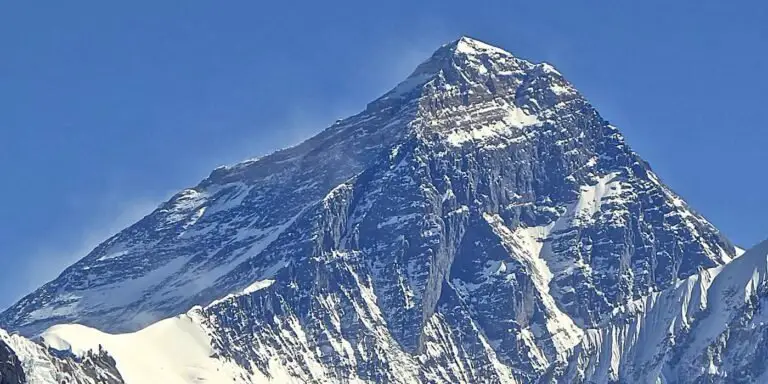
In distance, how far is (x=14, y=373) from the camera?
16900 centimetres

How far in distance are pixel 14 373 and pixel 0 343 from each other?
318 centimetres

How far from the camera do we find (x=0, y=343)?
172 meters
